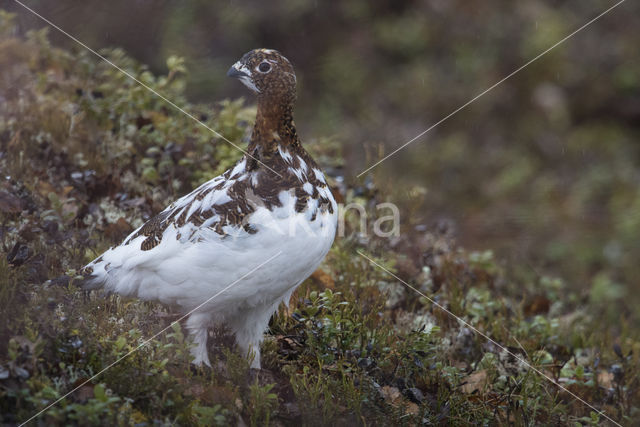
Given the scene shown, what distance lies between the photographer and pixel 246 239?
8.95ft

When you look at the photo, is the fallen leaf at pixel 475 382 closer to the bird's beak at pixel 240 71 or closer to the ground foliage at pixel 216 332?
the ground foliage at pixel 216 332

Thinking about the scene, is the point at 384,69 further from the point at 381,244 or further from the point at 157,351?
the point at 157,351

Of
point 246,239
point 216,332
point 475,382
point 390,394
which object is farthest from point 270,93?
point 475,382

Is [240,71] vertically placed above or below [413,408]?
above

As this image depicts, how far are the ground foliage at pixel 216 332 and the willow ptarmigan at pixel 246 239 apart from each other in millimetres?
175

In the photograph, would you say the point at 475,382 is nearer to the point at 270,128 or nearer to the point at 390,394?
the point at 390,394

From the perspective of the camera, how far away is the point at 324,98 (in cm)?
896

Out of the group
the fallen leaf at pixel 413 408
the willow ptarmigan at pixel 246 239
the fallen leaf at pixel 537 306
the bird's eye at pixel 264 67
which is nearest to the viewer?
the willow ptarmigan at pixel 246 239

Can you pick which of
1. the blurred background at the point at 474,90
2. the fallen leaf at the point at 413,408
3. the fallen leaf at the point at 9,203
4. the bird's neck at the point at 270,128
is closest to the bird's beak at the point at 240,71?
the bird's neck at the point at 270,128

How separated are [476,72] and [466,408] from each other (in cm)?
682

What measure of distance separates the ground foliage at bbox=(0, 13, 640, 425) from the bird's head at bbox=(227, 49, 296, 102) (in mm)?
990

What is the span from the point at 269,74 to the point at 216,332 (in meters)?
1.29

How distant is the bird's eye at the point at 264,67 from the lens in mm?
2996

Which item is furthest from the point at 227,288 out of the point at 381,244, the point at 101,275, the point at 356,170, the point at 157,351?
the point at 356,170
